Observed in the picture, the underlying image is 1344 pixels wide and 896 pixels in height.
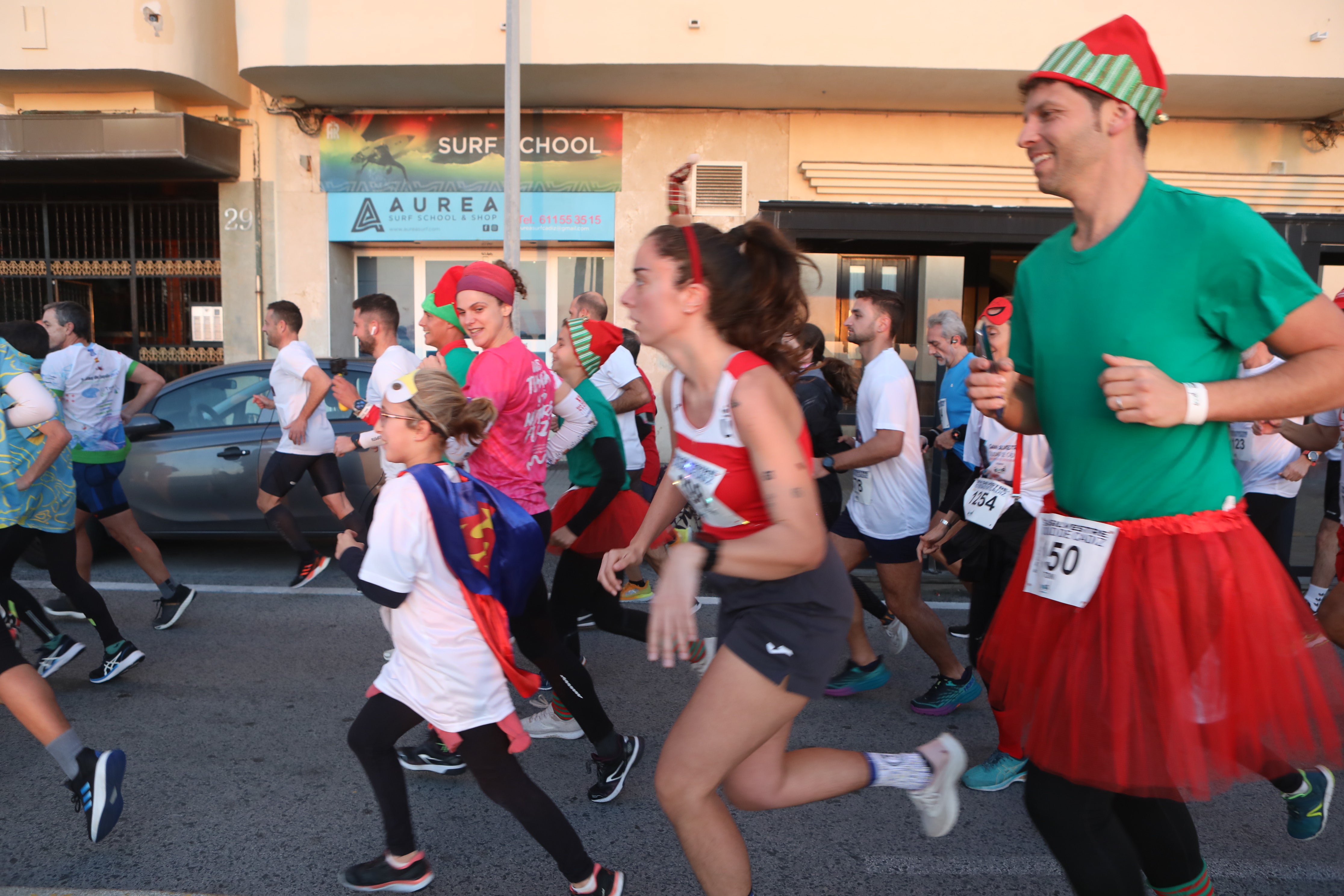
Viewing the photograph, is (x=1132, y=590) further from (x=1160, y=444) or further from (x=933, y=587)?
(x=933, y=587)

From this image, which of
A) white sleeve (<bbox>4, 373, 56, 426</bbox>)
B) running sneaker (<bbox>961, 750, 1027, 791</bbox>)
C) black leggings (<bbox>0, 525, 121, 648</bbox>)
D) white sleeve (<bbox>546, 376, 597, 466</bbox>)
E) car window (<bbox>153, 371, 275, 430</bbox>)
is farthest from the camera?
car window (<bbox>153, 371, 275, 430</bbox>)

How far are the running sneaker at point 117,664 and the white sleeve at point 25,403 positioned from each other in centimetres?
138

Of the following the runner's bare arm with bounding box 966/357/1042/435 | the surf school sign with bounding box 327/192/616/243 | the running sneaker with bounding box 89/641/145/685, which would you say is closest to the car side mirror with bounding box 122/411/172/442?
the running sneaker with bounding box 89/641/145/685

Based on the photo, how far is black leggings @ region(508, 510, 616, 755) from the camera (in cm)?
328

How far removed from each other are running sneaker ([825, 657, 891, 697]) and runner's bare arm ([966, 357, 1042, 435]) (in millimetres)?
2392

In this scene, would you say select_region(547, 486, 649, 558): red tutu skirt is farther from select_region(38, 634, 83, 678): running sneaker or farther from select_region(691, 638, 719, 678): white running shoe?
select_region(38, 634, 83, 678): running sneaker

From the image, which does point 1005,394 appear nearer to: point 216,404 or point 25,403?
point 25,403

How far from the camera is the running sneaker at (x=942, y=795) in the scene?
98.3 inches

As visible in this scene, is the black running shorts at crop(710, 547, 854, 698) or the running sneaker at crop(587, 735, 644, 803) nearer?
the black running shorts at crop(710, 547, 854, 698)

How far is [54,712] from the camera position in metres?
2.99

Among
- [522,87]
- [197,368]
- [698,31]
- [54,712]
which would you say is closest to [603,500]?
[54,712]

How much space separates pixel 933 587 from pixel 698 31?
654 cm

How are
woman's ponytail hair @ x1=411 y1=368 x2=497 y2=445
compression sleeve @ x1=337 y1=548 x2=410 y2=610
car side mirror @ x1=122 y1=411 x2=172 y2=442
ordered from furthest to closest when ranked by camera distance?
1. car side mirror @ x1=122 y1=411 x2=172 y2=442
2. woman's ponytail hair @ x1=411 y1=368 x2=497 y2=445
3. compression sleeve @ x1=337 y1=548 x2=410 y2=610

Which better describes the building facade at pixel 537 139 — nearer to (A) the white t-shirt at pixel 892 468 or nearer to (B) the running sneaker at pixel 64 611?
(A) the white t-shirt at pixel 892 468
